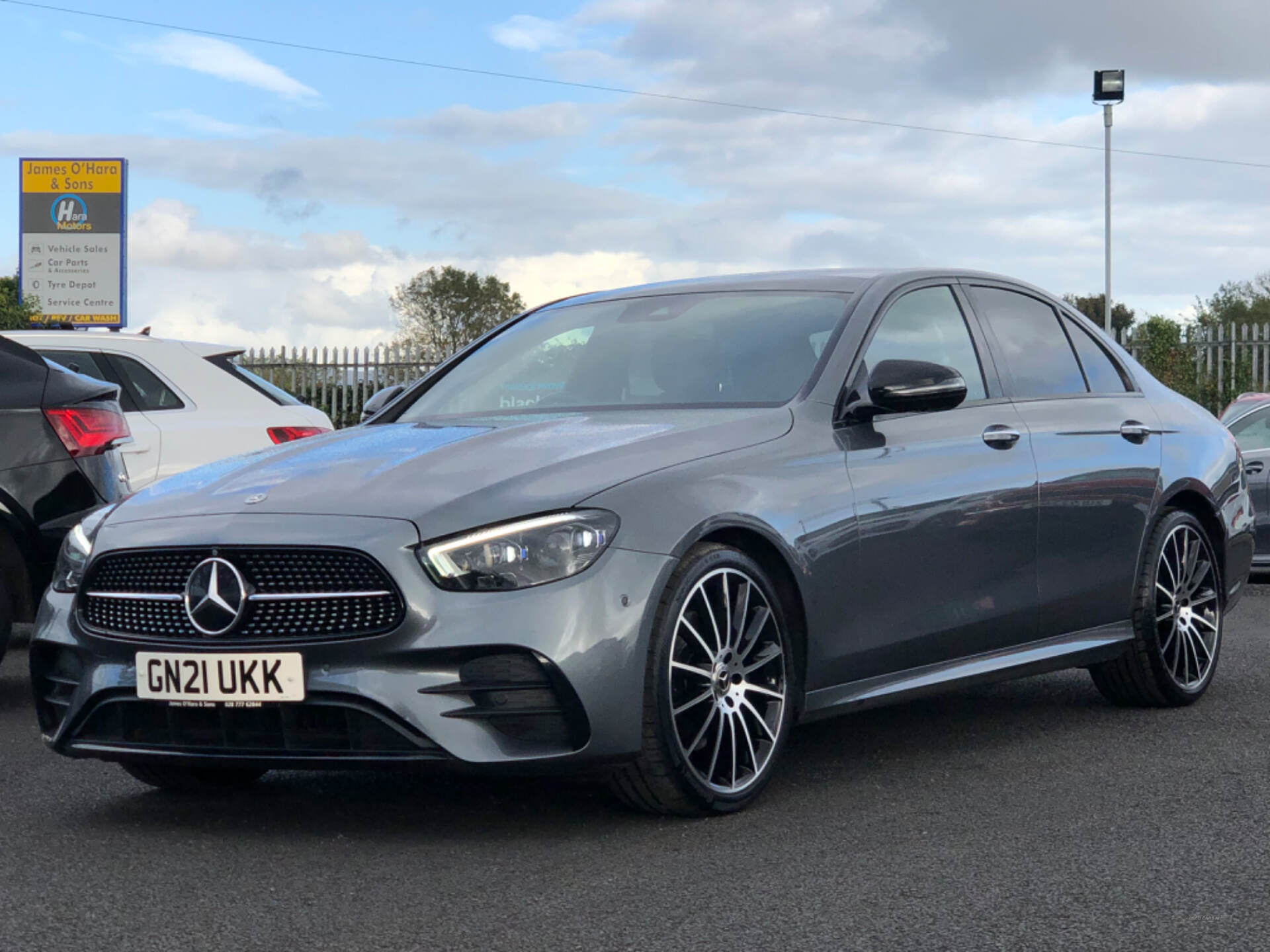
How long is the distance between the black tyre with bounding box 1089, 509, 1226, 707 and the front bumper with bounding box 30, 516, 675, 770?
110 inches

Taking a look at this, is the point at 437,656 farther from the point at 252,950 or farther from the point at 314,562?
the point at 252,950

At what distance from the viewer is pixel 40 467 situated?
22.9 feet

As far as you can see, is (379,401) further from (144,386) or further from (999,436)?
(144,386)

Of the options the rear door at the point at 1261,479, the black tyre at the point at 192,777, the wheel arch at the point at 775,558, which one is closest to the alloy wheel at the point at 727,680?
the wheel arch at the point at 775,558

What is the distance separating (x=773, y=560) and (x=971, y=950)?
1656mm

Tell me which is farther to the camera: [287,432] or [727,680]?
[287,432]

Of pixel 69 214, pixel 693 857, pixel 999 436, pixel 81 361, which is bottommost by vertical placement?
pixel 693 857

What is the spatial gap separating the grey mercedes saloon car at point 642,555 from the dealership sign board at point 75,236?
24.6m

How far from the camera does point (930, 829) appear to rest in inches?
185

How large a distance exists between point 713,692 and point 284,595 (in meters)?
1.14

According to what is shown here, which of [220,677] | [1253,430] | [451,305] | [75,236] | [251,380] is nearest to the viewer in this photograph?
[220,677]

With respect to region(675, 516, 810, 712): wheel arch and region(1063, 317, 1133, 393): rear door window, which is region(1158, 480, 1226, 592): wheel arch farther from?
region(675, 516, 810, 712): wheel arch

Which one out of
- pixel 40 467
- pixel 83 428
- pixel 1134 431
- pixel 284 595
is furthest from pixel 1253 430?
pixel 284 595

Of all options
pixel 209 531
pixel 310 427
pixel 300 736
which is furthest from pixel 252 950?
pixel 310 427
